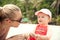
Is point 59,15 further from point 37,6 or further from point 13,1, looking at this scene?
point 13,1

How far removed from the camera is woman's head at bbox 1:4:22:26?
1186mm

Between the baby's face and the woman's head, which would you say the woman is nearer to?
the woman's head

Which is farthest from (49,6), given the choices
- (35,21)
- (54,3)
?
(35,21)

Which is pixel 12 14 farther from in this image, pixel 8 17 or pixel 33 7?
pixel 33 7

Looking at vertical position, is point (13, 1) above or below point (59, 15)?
above

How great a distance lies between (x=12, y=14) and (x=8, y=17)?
0.03 meters

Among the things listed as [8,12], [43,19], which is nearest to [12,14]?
[8,12]

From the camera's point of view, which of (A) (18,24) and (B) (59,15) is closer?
(A) (18,24)

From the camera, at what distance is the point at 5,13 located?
1.18m

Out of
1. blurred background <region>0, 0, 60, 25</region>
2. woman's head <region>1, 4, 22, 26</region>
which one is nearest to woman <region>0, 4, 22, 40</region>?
woman's head <region>1, 4, 22, 26</region>

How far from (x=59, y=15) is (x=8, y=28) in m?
0.43

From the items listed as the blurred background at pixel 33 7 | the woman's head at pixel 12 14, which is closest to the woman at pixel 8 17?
the woman's head at pixel 12 14

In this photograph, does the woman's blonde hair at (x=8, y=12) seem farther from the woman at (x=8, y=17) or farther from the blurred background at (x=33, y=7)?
the blurred background at (x=33, y=7)

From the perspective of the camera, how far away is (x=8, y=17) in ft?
3.93
